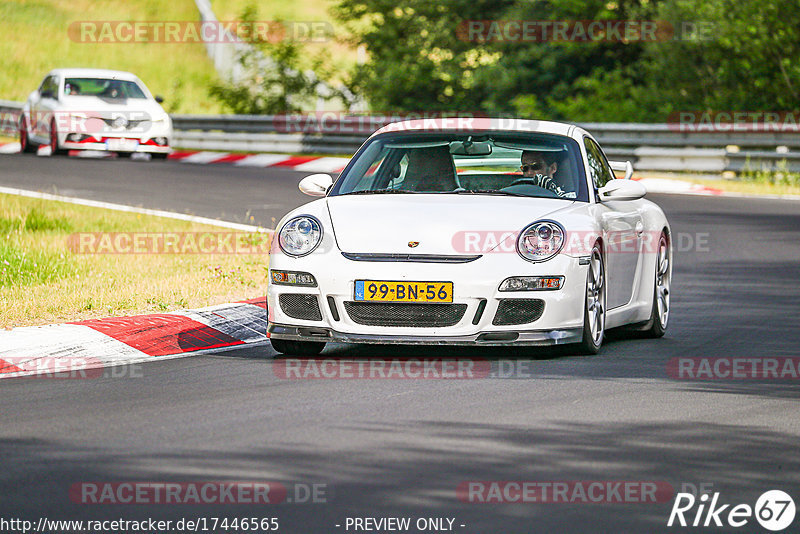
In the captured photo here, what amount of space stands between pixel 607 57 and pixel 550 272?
2690cm

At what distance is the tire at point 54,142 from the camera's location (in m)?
27.1

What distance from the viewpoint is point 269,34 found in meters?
36.0

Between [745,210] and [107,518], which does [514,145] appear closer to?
[107,518]

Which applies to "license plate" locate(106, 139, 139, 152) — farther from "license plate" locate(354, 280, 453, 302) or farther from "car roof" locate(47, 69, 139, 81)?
"license plate" locate(354, 280, 453, 302)

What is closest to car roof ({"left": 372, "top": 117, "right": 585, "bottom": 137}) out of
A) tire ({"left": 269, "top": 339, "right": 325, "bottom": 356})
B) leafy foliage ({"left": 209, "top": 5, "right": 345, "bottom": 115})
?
tire ({"left": 269, "top": 339, "right": 325, "bottom": 356})

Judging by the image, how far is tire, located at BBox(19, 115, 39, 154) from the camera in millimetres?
28391

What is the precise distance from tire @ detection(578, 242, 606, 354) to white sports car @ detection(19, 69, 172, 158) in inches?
730

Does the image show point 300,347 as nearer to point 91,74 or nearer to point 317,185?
point 317,185

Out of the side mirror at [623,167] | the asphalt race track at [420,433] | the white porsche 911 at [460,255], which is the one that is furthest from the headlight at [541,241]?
the side mirror at [623,167]

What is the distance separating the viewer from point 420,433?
675 centimetres

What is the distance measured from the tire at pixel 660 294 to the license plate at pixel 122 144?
58.3ft

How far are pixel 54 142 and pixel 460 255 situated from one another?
19930 millimetres

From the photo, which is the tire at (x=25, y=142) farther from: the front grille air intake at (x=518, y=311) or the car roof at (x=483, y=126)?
the front grille air intake at (x=518, y=311)

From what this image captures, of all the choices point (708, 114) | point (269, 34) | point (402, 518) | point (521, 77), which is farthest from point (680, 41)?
point (402, 518)
